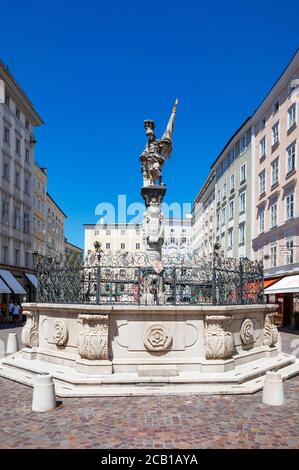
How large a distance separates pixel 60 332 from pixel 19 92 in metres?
35.2

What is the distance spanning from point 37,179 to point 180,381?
4488 cm

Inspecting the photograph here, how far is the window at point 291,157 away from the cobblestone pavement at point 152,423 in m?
23.0

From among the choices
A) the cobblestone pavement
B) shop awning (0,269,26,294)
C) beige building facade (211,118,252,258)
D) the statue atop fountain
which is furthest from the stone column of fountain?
beige building facade (211,118,252,258)

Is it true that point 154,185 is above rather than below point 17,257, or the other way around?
above

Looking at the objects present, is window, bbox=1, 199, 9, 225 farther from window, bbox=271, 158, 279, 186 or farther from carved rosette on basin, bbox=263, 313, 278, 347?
carved rosette on basin, bbox=263, 313, 278, 347

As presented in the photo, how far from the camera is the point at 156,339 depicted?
9.77 m

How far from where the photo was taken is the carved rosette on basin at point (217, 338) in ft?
31.8

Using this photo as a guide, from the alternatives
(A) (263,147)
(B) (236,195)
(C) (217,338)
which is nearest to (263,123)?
(A) (263,147)

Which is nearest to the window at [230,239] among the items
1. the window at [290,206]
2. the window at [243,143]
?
the window at [243,143]

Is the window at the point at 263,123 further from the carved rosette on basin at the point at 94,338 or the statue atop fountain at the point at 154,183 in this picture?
the carved rosette on basin at the point at 94,338

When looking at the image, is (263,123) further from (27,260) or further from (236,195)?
(27,260)

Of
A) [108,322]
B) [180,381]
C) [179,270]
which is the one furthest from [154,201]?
[180,381]

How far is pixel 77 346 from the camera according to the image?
1011cm
